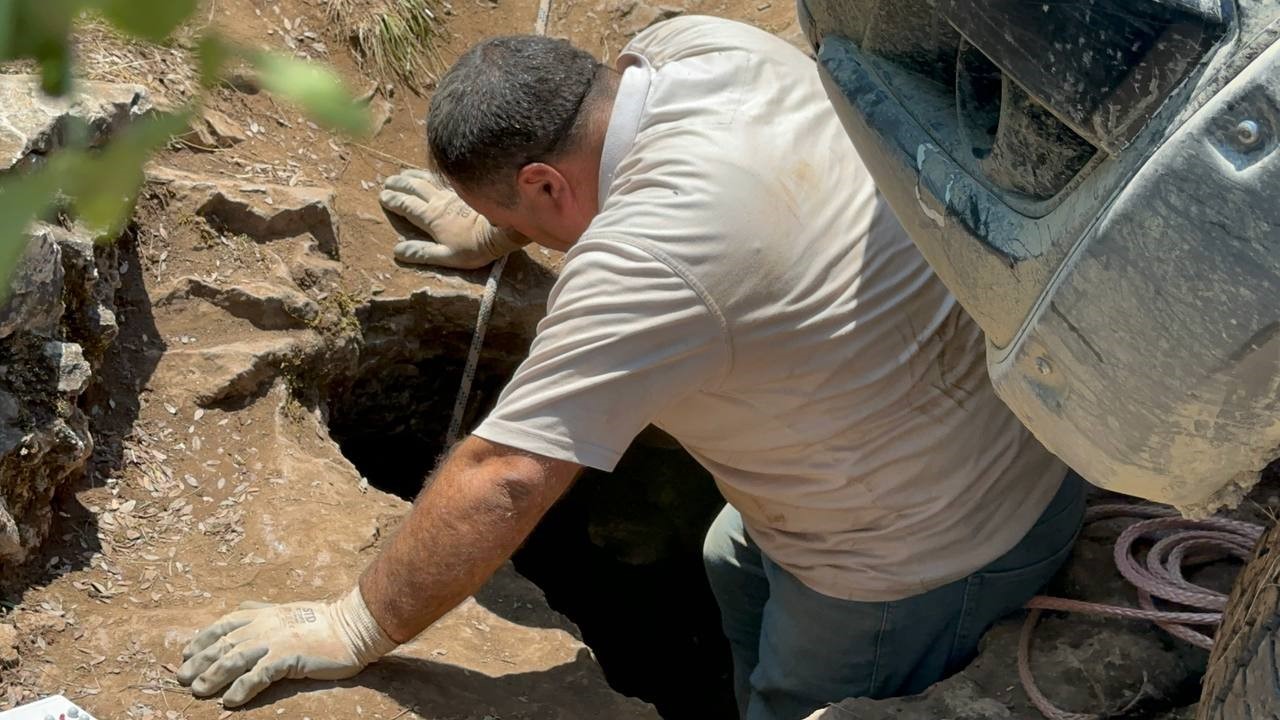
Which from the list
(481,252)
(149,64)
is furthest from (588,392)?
(149,64)

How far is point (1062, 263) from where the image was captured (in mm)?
1569

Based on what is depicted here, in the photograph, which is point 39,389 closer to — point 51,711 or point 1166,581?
point 51,711

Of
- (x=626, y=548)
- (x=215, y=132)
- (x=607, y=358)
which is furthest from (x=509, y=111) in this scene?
(x=626, y=548)

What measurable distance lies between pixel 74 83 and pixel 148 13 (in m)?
0.09

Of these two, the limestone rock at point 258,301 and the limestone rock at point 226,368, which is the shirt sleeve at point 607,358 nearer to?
the limestone rock at point 226,368

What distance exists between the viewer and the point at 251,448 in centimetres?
332

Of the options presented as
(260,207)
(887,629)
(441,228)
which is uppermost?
(260,207)

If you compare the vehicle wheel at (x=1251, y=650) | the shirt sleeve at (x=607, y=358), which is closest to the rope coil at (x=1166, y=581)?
the vehicle wheel at (x=1251, y=650)

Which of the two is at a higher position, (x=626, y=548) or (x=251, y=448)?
(x=251, y=448)

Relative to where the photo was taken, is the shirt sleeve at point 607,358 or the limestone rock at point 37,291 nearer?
the shirt sleeve at point 607,358

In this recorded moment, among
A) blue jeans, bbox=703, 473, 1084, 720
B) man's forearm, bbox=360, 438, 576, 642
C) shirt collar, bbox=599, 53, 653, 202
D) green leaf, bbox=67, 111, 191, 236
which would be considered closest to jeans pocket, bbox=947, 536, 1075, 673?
blue jeans, bbox=703, 473, 1084, 720

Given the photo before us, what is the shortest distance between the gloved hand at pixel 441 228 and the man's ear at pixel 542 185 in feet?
→ 4.05

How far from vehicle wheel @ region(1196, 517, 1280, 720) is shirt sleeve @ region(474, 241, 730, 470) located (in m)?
0.90

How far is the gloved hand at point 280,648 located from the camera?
8.50 ft
